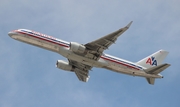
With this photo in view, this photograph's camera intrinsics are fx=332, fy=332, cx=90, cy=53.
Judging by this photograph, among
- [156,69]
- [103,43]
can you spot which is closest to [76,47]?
[103,43]

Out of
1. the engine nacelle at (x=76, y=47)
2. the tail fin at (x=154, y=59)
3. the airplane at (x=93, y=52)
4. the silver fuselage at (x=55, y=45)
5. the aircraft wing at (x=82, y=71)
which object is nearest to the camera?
the engine nacelle at (x=76, y=47)

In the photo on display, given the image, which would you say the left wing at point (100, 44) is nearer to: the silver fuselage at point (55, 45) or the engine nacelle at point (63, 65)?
the silver fuselage at point (55, 45)

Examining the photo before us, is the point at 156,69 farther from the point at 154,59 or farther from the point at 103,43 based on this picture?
the point at 103,43

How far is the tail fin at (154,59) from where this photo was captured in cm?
7571

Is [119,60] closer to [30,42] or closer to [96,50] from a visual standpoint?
[96,50]

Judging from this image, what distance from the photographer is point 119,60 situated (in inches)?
2785

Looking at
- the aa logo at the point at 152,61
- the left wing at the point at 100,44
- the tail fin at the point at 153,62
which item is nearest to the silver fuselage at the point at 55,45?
the left wing at the point at 100,44

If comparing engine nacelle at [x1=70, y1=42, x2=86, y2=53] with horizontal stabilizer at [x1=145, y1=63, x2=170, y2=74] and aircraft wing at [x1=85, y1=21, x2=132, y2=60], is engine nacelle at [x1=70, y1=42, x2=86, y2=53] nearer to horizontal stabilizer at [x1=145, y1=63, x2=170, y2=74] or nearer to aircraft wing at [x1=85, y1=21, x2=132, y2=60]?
aircraft wing at [x1=85, y1=21, x2=132, y2=60]

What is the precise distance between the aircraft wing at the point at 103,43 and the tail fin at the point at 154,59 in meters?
12.7

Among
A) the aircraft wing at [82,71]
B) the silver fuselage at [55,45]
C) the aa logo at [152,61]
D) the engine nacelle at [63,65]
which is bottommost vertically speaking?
the aircraft wing at [82,71]

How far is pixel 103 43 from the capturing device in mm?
65312

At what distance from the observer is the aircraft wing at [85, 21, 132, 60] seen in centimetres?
6204

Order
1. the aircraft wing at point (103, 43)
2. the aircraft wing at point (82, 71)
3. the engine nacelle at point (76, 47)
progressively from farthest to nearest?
the aircraft wing at point (82, 71) → the engine nacelle at point (76, 47) → the aircraft wing at point (103, 43)

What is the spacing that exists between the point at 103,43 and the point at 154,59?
59.0 ft
